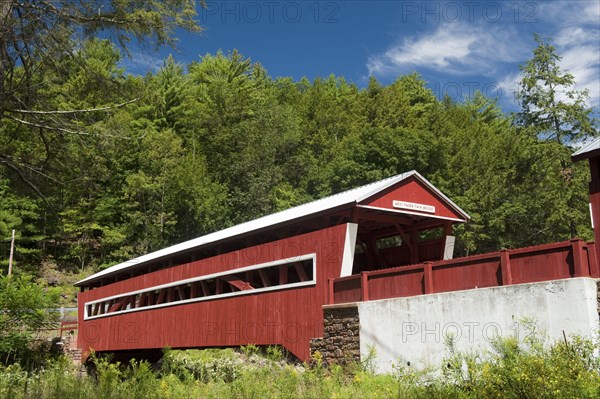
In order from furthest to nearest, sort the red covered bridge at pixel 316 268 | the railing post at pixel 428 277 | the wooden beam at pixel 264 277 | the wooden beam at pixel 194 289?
the wooden beam at pixel 194 289
the wooden beam at pixel 264 277
the railing post at pixel 428 277
the red covered bridge at pixel 316 268

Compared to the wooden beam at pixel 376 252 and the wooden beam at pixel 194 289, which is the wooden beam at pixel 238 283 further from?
the wooden beam at pixel 376 252

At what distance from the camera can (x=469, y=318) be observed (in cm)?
1048

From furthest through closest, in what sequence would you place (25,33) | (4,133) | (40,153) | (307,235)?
(307,235)
(4,133)
(40,153)
(25,33)

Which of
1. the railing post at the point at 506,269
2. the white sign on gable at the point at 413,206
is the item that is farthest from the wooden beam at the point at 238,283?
the railing post at the point at 506,269

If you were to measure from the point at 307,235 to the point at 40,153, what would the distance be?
20.2ft

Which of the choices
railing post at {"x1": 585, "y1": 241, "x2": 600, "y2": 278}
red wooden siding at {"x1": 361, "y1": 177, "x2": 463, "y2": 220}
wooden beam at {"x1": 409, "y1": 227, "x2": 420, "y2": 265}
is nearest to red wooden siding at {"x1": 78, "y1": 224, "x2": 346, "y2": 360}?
red wooden siding at {"x1": 361, "y1": 177, "x2": 463, "y2": 220}

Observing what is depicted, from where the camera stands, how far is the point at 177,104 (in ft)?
→ 146

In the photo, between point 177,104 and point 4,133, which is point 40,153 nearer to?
point 4,133

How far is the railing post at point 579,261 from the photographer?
927 cm

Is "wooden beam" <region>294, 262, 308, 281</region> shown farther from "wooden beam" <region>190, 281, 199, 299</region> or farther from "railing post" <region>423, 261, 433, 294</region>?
"wooden beam" <region>190, 281, 199, 299</region>

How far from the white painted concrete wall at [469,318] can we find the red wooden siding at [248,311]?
1.61 meters

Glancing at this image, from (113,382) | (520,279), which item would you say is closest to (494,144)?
(520,279)

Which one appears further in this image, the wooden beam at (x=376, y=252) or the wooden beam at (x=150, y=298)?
the wooden beam at (x=150, y=298)

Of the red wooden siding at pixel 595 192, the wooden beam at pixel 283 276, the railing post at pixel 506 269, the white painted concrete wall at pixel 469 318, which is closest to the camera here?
the white painted concrete wall at pixel 469 318
